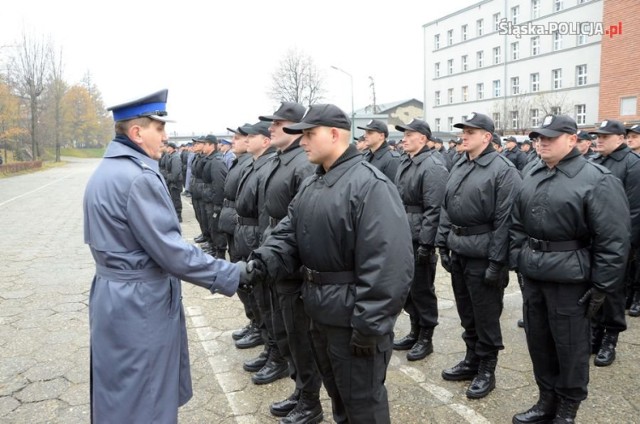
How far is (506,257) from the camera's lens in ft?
13.0

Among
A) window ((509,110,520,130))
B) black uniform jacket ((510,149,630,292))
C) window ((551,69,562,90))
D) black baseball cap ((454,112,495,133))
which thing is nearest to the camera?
black uniform jacket ((510,149,630,292))

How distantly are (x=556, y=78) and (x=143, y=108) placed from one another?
44.8 metres

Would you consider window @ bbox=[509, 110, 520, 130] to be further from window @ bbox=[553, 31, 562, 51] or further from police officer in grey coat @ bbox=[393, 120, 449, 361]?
police officer in grey coat @ bbox=[393, 120, 449, 361]

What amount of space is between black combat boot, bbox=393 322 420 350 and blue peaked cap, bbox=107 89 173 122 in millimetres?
3458

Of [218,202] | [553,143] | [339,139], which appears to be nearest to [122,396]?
[339,139]

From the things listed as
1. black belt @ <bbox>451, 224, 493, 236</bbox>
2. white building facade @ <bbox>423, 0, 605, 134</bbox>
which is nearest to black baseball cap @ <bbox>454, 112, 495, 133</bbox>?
black belt @ <bbox>451, 224, 493, 236</bbox>

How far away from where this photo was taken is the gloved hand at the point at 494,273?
397cm

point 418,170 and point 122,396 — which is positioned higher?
point 418,170

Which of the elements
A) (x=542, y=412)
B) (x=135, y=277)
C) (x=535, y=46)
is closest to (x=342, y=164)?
(x=135, y=277)

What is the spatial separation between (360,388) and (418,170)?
111 inches

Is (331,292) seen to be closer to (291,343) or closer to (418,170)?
(291,343)

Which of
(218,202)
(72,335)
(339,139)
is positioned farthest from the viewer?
(218,202)

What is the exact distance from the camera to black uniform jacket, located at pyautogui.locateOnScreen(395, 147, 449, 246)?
492 centimetres

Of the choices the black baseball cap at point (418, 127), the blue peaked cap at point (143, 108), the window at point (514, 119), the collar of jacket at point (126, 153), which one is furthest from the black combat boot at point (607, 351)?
the window at point (514, 119)
